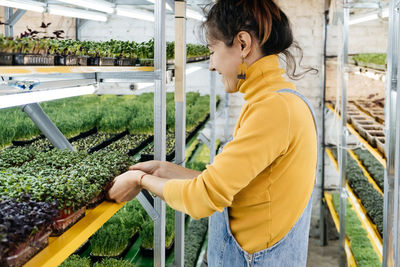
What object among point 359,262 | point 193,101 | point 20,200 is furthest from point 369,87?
point 20,200

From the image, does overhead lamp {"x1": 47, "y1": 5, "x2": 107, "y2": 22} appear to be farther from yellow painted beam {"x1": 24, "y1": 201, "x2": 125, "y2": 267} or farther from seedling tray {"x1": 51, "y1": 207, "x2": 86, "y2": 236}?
seedling tray {"x1": 51, "y1": 207, "x2": 86, "y2": 236}

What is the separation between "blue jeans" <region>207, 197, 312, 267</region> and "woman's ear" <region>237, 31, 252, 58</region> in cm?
59

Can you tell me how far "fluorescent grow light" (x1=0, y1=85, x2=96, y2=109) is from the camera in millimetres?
1398

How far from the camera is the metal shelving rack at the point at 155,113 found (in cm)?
148

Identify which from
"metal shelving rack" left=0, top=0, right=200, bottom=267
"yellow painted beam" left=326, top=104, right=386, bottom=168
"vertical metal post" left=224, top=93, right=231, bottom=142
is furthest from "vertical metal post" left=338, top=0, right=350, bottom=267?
"metal shelving rack" left=0, top=0, right=200, bottom=267

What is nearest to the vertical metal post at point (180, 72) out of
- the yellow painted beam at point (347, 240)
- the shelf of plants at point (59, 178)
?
the shelf of plants at point (59, 178)

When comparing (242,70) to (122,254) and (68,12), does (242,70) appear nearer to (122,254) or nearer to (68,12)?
(122,254)

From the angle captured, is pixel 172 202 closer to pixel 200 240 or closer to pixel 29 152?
pixel 29 152

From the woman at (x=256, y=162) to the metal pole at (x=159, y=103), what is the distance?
0.47 meters

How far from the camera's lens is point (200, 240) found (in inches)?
161

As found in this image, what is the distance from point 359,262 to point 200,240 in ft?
4.89

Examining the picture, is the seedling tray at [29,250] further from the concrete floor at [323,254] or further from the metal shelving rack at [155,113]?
the concrete floor at [323,254]

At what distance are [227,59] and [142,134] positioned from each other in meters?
2.20

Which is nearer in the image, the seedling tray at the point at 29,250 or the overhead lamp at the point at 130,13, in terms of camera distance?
the seedling tray at the point at 29,250
